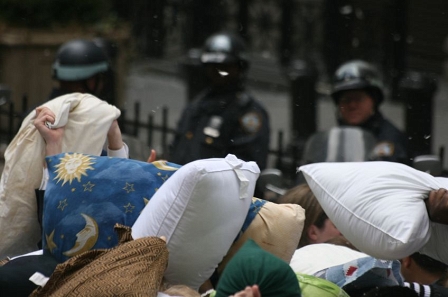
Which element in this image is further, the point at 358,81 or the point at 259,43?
the point at 259,43

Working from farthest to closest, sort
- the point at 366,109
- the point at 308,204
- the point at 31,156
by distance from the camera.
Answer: the point at 366,109 → the point at 308,204 → the point at 31,156

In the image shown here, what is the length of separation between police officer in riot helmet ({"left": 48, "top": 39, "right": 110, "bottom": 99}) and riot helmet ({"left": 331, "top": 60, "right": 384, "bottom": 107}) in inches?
63.8

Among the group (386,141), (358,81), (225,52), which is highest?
(225,52)

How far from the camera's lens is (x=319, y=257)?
13.6 feet

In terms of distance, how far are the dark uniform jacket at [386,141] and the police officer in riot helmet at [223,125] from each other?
2.08ft

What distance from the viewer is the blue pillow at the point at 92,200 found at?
11.8ft

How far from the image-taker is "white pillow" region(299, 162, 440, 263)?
3.47 meters

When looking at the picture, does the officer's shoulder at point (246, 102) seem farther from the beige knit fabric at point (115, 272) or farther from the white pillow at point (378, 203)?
the beige knit fabric at point (115, 272)

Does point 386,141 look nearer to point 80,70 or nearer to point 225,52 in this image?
point 225,52

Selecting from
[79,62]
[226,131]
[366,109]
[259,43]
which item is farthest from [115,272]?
[259,43]

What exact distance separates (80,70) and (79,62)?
13 centimetres

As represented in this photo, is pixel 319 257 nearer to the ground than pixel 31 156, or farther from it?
nearer to the ground

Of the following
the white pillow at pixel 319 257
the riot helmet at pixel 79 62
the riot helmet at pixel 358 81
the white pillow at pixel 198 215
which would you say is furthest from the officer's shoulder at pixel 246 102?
the white pillow at pixel 198 215

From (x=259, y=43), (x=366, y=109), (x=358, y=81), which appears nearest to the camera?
(x=366, y=109)
